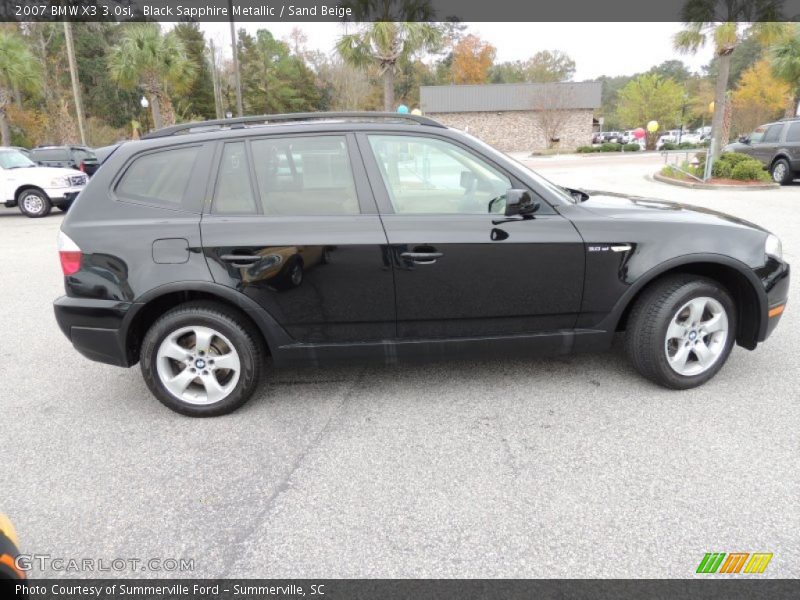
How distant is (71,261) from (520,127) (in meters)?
48.8

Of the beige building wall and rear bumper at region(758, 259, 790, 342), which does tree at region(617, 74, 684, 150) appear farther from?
rear bumper at region(758, 259, 790, 342)

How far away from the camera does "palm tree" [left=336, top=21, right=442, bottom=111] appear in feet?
54.2

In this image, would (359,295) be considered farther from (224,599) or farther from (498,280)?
(224,599)

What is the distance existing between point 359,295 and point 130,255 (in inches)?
54.2

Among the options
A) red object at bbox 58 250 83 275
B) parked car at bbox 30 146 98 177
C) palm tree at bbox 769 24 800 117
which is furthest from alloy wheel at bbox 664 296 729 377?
palm tree at bbox 769 24 800 117

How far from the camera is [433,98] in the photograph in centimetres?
4619

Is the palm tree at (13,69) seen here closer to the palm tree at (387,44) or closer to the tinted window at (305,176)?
the palm tree at (387,44)

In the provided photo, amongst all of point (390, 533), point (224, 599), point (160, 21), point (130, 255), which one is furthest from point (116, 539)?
point (160, 21)

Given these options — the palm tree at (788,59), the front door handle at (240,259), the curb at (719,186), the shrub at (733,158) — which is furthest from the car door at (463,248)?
the palm tree at (788,59)

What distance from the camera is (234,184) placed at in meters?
3.34

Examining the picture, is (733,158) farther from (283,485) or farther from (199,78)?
(199,78)

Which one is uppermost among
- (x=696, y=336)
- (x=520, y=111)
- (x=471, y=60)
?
(x=471, y=60)

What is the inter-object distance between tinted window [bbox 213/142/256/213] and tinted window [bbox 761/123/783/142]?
17.2 meters

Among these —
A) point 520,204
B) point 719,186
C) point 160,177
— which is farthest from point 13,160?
point 719,186
